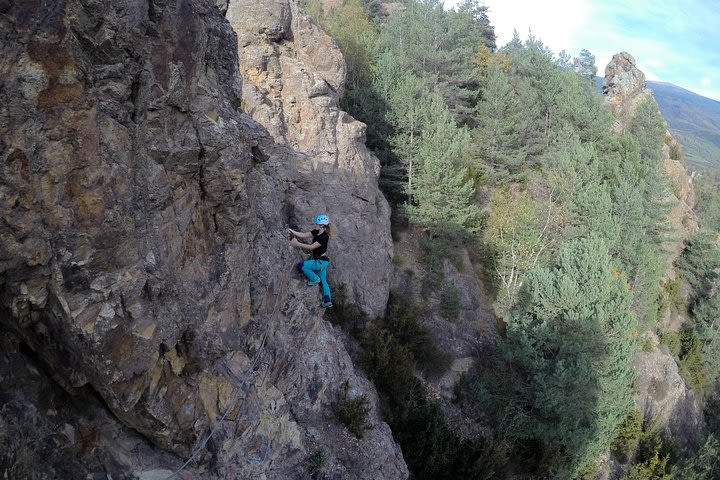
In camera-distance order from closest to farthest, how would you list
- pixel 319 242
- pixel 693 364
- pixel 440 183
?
pixel 319 242
pixel 440 183
pixel 693 364

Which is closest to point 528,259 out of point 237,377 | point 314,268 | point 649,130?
point 314,268

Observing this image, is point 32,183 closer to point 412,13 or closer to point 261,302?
point 261,302

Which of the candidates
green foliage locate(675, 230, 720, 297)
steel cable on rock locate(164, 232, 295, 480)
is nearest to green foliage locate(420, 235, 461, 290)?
steel cable on rock locate(164, 232, 295, 480)

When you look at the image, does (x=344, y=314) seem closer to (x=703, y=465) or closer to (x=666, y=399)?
(x=703, y=465)

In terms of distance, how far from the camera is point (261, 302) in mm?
7496

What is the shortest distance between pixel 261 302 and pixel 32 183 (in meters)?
4.04

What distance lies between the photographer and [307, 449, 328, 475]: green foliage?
325 inches

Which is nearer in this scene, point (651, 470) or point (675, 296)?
point (651, 470)

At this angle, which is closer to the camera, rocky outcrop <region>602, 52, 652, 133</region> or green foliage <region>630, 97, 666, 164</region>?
green foliage <region>630, 97, 666, 164</region>

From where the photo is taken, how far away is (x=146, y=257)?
4992 mm

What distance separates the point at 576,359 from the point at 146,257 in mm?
14579

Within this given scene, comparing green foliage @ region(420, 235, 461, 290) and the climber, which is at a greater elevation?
the climber

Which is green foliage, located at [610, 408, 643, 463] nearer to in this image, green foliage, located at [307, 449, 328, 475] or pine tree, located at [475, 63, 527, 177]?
pine tree, located at [475, 63, 527, 177]

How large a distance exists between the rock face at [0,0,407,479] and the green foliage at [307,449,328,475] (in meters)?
0.12
